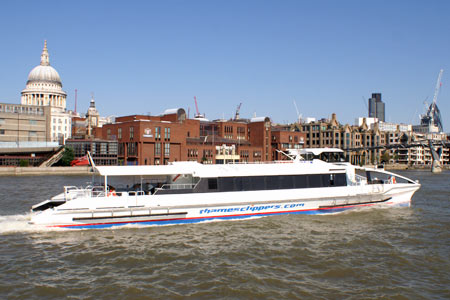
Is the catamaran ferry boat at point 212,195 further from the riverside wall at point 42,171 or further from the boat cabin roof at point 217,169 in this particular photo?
the riverside wall at point 42,171

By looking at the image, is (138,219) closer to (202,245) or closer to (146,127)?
(202,245)

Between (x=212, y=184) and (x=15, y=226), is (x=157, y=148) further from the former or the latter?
(x=15, y=226)

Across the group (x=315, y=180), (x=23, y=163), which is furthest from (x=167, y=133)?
(x=315, y=180)

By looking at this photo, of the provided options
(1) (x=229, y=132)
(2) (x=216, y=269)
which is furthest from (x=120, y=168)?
(1) (x=229, y=132)

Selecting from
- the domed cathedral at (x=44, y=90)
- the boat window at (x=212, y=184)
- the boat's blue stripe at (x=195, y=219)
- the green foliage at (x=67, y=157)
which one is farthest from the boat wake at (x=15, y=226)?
the domed cathedral at (x=44, y=90)

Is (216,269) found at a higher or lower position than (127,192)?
lower

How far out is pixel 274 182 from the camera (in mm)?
21906

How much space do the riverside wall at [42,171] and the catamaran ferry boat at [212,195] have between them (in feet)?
177

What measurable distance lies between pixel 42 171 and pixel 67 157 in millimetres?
10870

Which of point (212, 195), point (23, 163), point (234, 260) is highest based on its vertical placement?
point (23, 163)

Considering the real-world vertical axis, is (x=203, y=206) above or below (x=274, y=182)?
below

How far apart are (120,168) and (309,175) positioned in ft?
35.8

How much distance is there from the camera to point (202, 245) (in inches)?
651

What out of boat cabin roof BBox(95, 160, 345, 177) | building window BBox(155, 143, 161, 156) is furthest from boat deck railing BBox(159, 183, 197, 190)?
building window BBox(155, 143, 161, 156)
